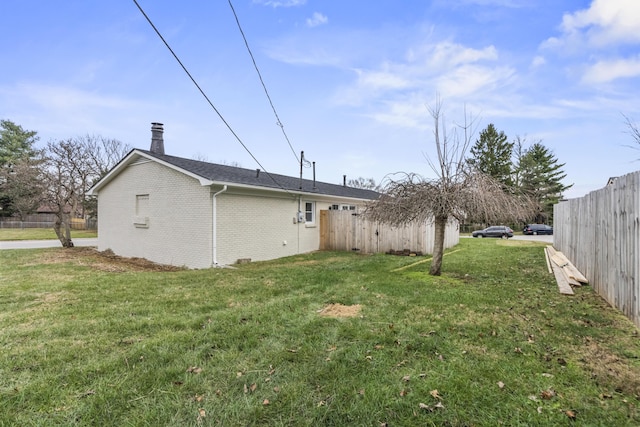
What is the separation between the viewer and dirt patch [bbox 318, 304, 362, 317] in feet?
15.5

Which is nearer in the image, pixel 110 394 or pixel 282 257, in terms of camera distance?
pixel 110 394

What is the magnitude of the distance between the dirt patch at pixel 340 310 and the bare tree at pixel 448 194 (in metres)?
2.82

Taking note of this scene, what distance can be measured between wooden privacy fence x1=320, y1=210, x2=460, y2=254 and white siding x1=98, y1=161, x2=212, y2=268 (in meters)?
5.85

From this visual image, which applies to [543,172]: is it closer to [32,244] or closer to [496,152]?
[496,152]

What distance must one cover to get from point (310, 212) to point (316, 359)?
11.3m

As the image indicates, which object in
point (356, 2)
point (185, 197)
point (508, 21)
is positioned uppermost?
point (356, 2)

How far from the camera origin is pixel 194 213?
10250 millimetres

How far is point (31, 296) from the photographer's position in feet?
19.1

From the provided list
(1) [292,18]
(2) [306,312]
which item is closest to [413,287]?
(2) [306,312]

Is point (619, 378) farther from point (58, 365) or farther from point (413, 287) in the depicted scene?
point (58, 365)

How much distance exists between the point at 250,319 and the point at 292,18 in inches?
318

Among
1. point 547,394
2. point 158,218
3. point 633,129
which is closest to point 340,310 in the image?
point 547,394

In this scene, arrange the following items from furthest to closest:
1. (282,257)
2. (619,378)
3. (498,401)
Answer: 1. (282,257)
2. (619,378)
3. (498,401)

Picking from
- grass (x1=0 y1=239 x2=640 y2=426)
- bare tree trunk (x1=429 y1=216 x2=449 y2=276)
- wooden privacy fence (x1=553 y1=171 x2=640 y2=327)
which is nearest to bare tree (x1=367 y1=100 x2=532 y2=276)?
bare tree trunk (x1=429 y1=216 x2=449 y2=276)
